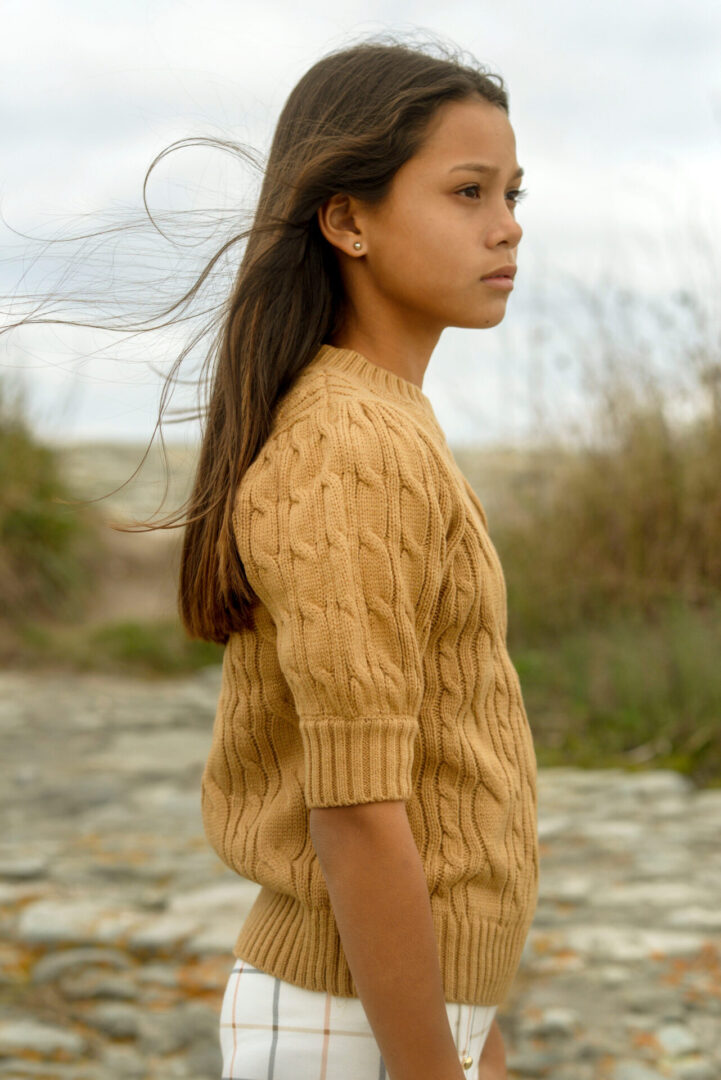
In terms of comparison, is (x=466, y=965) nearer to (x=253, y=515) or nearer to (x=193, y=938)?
(x=253, y=515)

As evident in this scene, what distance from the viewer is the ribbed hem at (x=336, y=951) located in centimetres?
123

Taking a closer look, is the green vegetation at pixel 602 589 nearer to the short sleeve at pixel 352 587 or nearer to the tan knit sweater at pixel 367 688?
the tan knit sweater at pixel 367 688

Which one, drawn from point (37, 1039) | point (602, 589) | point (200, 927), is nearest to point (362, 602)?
point (37, 1039)

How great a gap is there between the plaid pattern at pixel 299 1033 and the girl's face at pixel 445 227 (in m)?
0.77

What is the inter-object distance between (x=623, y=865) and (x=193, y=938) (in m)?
1.37

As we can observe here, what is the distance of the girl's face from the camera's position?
1309 millimetres

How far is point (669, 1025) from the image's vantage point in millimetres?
2592

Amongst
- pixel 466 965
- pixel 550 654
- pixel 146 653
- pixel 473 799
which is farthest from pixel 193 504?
pixel 146 653

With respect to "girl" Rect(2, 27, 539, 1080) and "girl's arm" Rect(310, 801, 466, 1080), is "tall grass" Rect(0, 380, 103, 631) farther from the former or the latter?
"girl's arm" Rect(310, 801, 466, 1080)

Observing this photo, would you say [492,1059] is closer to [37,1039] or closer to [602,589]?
[37,1039]

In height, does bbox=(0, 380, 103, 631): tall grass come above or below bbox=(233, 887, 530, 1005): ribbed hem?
above

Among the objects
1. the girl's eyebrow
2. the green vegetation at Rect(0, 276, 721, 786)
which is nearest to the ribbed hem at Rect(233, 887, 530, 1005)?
the girl's eyebrow

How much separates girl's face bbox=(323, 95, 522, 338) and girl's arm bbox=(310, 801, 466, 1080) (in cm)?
58

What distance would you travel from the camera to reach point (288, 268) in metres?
1.36
